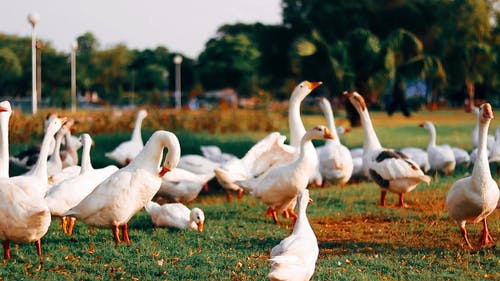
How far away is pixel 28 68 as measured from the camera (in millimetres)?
64250

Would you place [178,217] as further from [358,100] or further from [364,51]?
[364,51]

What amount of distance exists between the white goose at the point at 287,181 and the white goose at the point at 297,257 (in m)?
2.63

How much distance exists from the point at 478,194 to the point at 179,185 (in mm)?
5386

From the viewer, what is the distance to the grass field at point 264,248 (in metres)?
6.22

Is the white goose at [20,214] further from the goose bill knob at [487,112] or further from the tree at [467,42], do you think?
the tree at [467,42]

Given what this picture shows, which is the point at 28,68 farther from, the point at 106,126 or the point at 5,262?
the point at 5,262

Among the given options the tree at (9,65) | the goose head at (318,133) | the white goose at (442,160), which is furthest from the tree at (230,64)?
the goose head at (318,133)

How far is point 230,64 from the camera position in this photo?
223ft

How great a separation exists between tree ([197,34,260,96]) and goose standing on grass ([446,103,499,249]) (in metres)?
58.2

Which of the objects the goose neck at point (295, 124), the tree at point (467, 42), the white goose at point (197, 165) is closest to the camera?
the goose neck at point (295, 124)

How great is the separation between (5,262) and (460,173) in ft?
34.5

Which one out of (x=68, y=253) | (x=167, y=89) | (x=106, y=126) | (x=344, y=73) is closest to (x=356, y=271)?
(x=68, y=253)

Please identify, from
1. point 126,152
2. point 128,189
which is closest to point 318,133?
point 128,189

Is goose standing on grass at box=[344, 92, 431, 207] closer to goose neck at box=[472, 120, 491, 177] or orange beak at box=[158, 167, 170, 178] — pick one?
goose neck at box=[472, 120, 491, 177]
